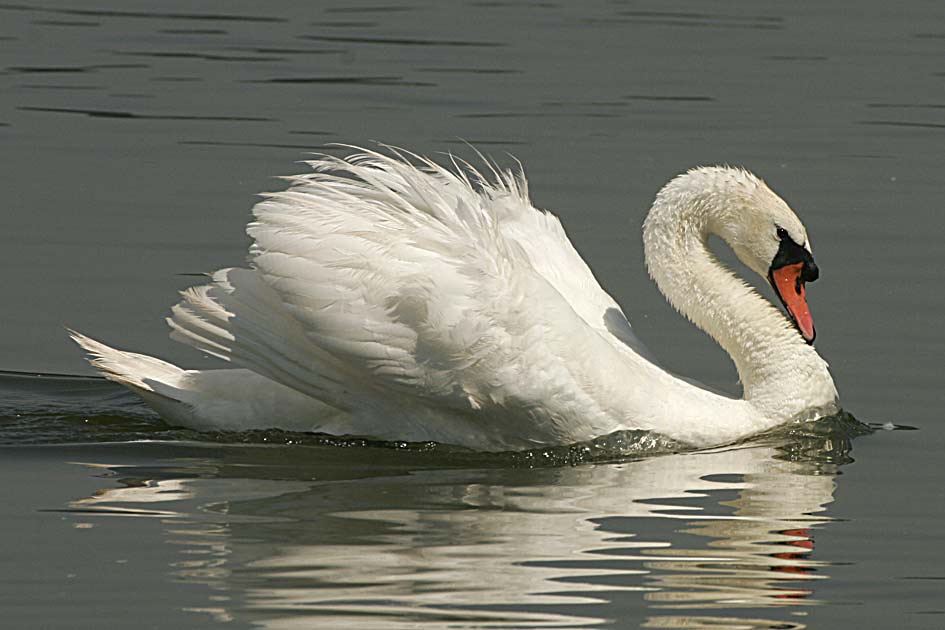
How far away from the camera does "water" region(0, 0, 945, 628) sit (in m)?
8.26

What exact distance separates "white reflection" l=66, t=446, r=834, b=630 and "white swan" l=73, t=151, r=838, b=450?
385mm

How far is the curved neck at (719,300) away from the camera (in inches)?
446

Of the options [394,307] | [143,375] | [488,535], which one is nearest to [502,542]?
[488,535]

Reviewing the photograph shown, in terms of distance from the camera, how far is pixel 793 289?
11.6 metres

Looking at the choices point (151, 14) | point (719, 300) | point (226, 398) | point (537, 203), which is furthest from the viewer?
point (151, 14)

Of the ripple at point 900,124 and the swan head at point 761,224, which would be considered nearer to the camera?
the swan head at point 761,224

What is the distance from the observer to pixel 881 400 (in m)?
11.8

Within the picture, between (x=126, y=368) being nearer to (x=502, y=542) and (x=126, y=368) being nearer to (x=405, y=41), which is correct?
(x=502, y=542)

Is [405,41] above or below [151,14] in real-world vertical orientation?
below

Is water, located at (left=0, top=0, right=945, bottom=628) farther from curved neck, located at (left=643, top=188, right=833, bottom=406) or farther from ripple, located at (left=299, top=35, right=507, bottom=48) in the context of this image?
curved neck, located at (left=643, top=188, right=833, bottom=406)

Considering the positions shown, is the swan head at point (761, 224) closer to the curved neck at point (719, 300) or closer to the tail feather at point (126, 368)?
the curved neck at point (719, 300)

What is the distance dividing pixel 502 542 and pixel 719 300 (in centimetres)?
330

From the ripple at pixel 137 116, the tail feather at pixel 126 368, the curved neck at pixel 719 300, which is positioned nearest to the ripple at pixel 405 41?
the ripple at pixel 137 116

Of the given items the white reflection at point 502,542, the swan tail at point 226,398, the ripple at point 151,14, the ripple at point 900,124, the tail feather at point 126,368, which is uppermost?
the ripple at point 151,14
